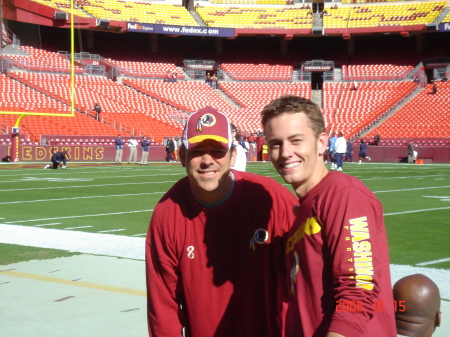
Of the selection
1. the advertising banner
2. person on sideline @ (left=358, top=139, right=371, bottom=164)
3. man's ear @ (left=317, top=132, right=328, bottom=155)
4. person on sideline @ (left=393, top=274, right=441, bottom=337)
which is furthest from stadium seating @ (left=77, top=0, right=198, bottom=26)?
man's ear @ (left=317, top=132, right=328, bottom=155)

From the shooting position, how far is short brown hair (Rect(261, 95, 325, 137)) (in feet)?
9.75

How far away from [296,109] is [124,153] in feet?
121

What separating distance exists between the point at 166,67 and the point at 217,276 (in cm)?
5344

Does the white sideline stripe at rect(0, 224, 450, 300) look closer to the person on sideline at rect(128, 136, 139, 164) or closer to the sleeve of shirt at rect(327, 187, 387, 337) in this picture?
the sleeve of shirt at rect(327, 187, 387, 337)

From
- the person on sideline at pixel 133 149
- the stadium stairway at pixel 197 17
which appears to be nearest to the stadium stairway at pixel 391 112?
the person on sideline at pixel 133 149

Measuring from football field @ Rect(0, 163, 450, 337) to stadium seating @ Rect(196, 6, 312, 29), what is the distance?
3699 cm

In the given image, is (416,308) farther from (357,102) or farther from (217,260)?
(357,102)

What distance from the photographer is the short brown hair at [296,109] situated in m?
2.97

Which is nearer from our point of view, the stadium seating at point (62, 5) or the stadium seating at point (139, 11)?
the stadium seating at point (62, 5)

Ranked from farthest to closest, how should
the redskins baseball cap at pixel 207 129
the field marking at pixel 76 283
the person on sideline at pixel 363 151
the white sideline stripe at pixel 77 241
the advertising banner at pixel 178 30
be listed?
the advertising banner at pixel 178 30 < the person on sideline at pixel 363 151 < the white sideline stripe at pixel 77 241 < the field marking at pixel 76 283 < the redskins baseball cap at pixel 207 129

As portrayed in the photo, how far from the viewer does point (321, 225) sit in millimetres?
2725

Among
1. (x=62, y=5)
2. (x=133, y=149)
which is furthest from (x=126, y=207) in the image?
(x=62, y=5)

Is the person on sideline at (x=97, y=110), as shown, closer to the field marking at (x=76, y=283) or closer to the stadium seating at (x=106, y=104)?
the stadium seating at (x=106, y=104)

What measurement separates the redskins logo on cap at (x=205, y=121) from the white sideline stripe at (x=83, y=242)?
4.82 metres
